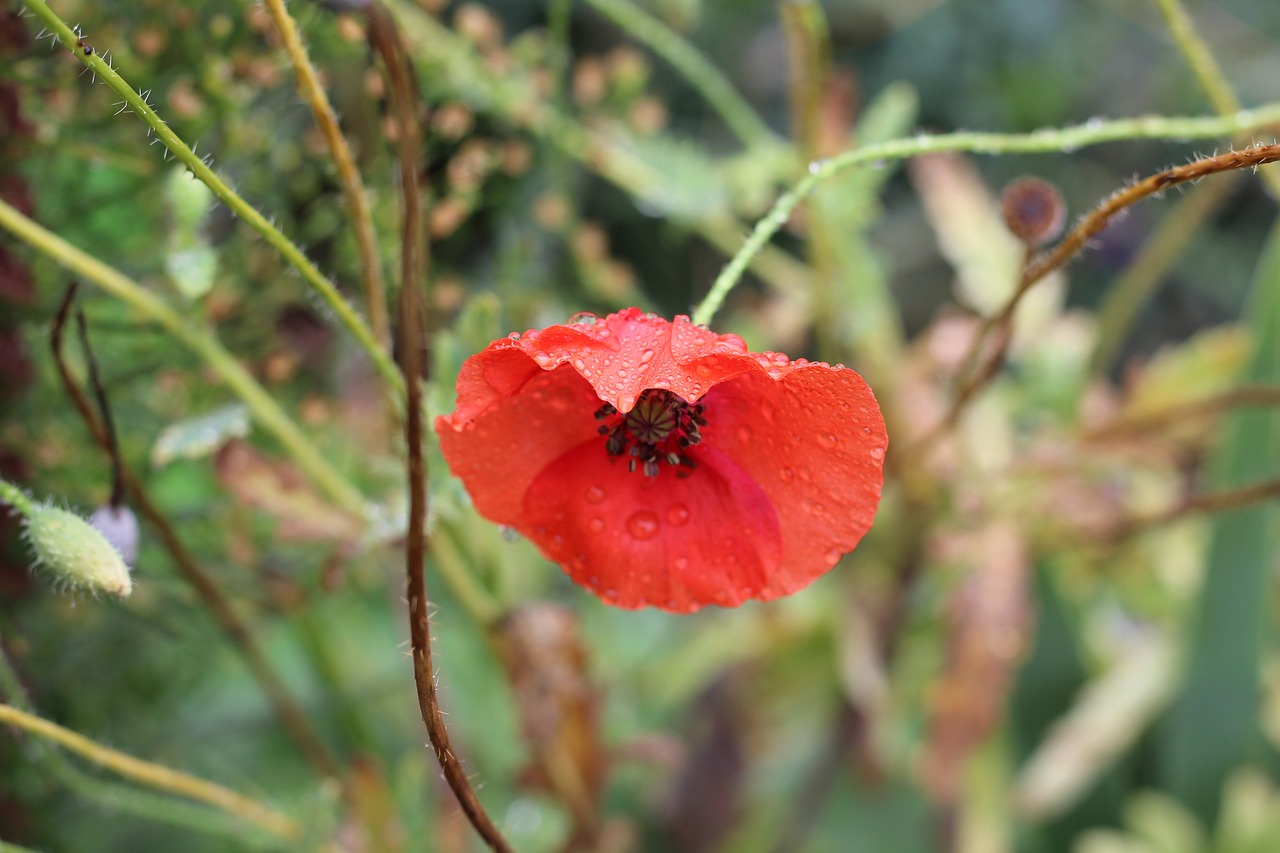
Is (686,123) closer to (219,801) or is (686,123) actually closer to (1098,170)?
(1098,170)

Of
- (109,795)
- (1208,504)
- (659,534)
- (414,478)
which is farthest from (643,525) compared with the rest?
(1208,504)

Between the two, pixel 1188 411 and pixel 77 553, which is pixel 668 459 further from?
pixel 1188 411

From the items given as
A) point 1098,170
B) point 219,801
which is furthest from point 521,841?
point 1098,170

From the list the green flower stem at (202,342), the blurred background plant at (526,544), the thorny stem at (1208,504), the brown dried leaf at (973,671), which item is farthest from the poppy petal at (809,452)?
the brown dried leaf at (973,671)

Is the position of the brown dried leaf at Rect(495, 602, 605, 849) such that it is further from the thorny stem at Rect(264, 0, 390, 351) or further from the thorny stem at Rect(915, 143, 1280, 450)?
the thorny stem at Rect(915, 143, 1280, 450)

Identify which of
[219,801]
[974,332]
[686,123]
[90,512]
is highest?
[686,123]

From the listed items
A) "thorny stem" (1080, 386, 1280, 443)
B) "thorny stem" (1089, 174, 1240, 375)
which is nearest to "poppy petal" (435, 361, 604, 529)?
"thorny stem" (1080, 386, 1280, 443)
